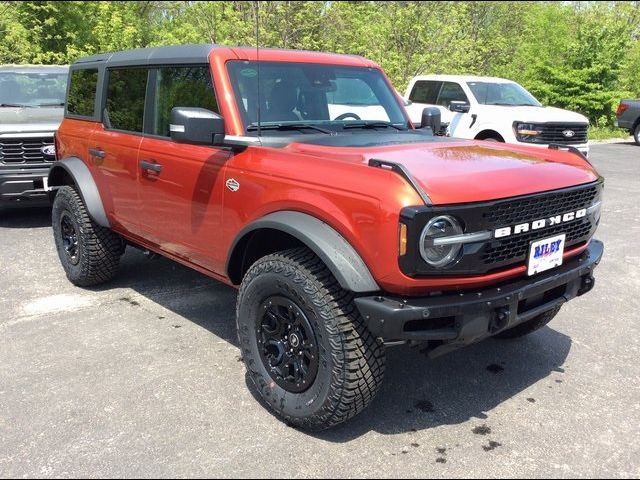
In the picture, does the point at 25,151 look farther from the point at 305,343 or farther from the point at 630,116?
the point at 630,116

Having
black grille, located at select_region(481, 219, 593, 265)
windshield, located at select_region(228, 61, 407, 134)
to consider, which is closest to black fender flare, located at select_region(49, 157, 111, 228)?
windshield, located at select_region(228, 61, 407, 134)

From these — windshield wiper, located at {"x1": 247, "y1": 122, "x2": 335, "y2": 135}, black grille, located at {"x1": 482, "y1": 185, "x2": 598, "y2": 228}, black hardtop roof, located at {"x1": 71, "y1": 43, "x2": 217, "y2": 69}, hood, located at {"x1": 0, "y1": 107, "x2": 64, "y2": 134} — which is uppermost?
black hardtop roof, located at {"x1": 71, "y1": 43, "x2": 217, "y2": 69}

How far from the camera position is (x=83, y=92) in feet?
16.5

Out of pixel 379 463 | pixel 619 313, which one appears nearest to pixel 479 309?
pixel 379 463

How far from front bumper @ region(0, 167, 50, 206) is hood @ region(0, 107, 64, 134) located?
20.3 inches

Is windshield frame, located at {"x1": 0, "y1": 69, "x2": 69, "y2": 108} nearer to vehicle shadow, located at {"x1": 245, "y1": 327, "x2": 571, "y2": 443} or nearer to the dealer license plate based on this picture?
vehicle shadow, located at {"x1": 245, "y1": 327, "x2": 571, "y2": 443}

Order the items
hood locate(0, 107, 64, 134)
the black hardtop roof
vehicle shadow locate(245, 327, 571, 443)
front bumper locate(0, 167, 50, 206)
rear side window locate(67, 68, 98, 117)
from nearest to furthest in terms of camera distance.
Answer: vehicle shadow locate(245, 327, 571, 443), the black hardtop roof, rear side window locate(67, 68, 98, 117), front bumper locate(0, 167, 50, 206), hood locate(0, 107, 64, 134)

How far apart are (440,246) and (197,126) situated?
1.49 metres

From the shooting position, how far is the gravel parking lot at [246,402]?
8.75 ft

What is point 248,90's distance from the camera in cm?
356

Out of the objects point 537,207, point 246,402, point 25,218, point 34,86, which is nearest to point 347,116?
point 537,207

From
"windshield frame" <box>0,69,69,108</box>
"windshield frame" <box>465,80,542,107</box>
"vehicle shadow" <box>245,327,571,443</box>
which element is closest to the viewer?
"vehicle shadow" <box>245,327,571,443</box>

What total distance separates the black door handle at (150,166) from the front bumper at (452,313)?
1.91 metres

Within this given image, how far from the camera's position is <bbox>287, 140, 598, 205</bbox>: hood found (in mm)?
2598
